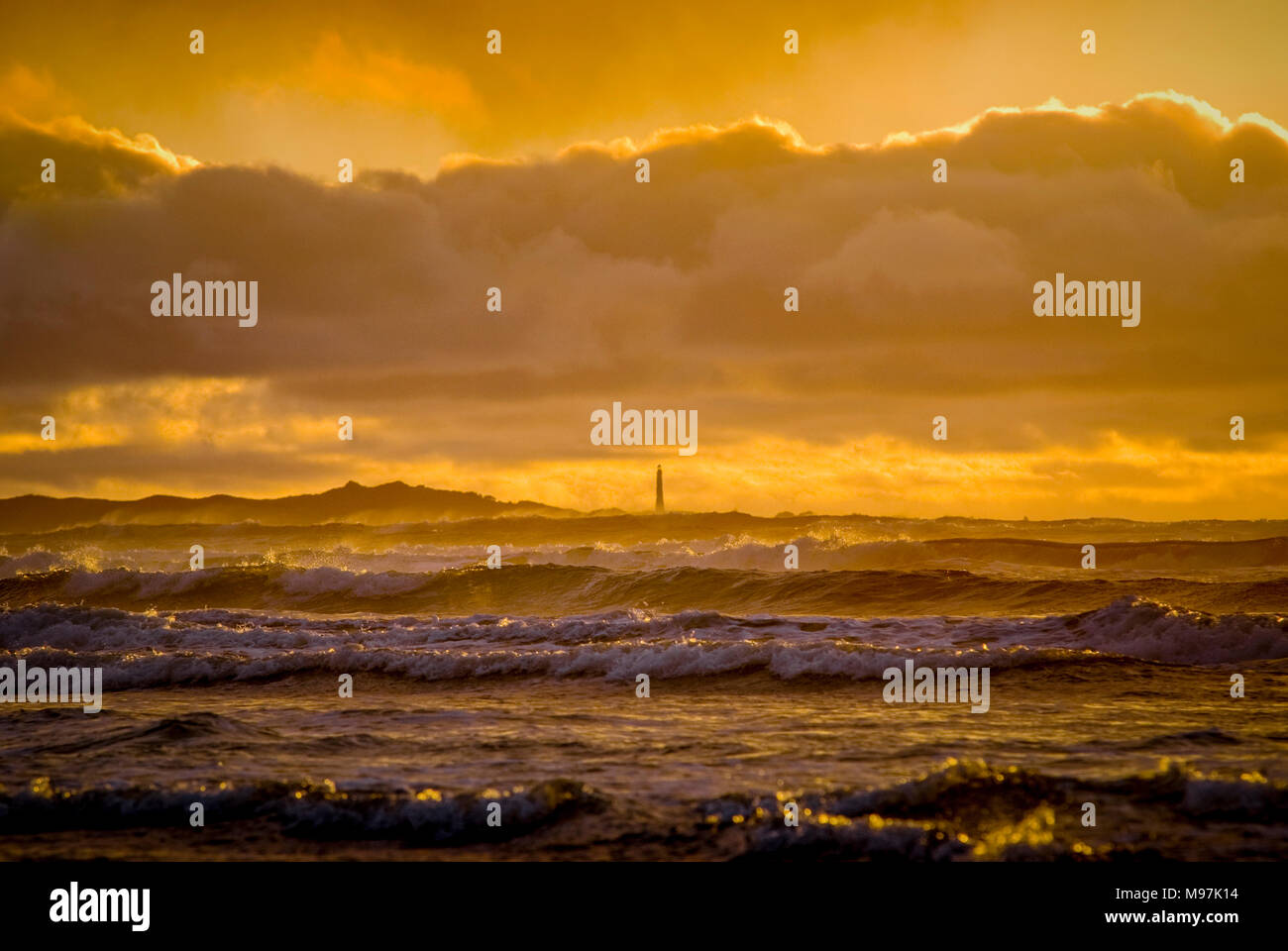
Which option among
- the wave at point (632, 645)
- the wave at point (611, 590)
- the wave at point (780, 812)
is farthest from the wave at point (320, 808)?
the wave at point (611, 590)

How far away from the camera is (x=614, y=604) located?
3397cm

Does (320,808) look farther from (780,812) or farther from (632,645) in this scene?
(632,645)

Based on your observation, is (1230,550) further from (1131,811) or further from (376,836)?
(376,836)

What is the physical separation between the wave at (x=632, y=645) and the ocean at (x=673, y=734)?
0.08 metres

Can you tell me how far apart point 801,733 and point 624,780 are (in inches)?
124

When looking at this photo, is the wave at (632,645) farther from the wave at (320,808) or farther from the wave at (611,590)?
the wave at (320,808)

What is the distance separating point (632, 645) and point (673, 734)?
7.00 meters

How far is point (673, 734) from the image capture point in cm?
1265

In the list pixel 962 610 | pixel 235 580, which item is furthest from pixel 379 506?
pixel 962 610

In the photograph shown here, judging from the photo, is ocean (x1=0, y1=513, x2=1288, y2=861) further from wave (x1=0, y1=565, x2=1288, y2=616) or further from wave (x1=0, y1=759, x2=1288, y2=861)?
wave (x1=0, y1=565, x2=1288, y2=616)

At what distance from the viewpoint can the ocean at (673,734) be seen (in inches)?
341

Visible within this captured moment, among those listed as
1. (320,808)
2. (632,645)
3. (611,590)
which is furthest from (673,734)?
(611,590)

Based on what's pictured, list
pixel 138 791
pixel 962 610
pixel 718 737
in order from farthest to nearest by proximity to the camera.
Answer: pixel 962 610 → pixel 718 737 → pixel 138 791
